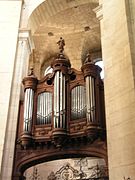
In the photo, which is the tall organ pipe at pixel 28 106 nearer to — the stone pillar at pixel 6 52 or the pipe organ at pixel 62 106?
the pipe organ at pixel 62 106

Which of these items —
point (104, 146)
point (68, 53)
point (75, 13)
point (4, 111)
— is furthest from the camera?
point (68, 53)

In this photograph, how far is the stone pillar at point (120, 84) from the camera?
272 inches

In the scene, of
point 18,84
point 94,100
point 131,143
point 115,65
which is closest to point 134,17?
point 115,65

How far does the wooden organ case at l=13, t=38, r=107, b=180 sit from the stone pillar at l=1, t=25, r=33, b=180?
0.18 m

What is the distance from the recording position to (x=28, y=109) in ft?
30.0

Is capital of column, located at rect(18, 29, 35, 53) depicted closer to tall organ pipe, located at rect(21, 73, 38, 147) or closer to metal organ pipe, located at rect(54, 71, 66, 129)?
tall organ pipe, located at rect(21, 73, 38, 147)

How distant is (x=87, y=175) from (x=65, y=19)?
283 inches

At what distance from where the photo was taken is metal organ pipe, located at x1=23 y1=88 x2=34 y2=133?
8823mm

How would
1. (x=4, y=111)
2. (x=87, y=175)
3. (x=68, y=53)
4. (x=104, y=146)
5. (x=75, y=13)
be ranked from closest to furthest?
(x=104, y=146), (x=4, y=111), (x=87, y=175), (x=75, y=13), (x=68, y=53)

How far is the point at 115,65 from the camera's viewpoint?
802 cm

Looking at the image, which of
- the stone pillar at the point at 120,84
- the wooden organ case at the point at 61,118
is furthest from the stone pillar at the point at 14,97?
the stone pillar at the point at 120,84

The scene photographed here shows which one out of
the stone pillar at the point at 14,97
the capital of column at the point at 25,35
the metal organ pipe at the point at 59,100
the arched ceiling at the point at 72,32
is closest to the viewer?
the metal organ pipe at the point at 59,100

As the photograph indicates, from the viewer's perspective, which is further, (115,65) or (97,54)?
(97,54)

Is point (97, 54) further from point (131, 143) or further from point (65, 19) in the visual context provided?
point (131, 143)
